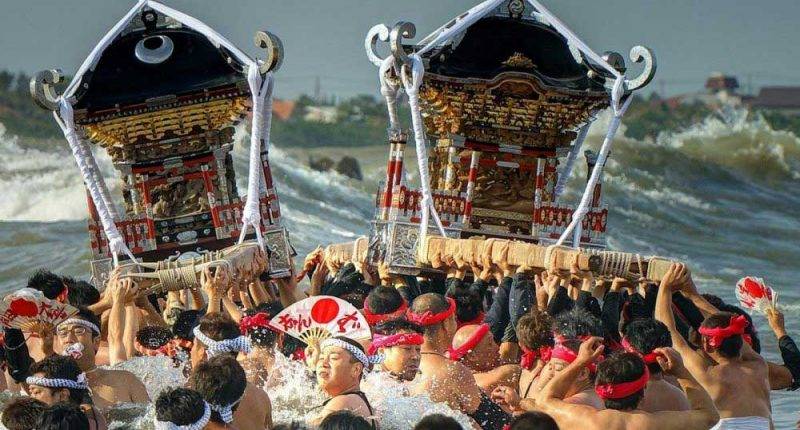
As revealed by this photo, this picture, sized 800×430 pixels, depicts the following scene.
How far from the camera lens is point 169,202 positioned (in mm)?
13312

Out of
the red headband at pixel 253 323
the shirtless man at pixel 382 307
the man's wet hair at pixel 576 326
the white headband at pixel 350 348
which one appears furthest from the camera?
the red headband at pixel 253 323

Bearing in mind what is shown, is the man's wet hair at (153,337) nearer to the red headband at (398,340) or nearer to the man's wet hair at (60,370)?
the red headband at (398,340)

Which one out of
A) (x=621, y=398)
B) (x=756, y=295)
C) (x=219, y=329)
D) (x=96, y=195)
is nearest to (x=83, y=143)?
(x=96, y=195)

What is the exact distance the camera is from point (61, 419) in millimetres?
6363

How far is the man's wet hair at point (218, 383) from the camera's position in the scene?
264 inches

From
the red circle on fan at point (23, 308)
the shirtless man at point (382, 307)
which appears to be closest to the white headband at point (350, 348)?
the shirtless man at point (382, 307)

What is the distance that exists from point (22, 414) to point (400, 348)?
2.08 metres

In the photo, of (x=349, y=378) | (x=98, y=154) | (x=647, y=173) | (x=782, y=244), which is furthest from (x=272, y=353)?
(x=647, y=173)

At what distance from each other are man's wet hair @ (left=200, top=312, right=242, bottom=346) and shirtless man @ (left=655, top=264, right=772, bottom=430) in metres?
2.18

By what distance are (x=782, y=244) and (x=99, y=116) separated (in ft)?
80.4

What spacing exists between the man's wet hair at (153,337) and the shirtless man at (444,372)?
8.29 feet

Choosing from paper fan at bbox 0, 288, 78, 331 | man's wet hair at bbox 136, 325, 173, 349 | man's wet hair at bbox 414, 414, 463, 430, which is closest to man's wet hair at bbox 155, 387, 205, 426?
man's wet hair at bbox 414, 414, 463, 430

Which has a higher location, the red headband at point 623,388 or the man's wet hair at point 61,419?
the red headband at point 623,388

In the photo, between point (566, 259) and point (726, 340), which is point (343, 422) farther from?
point (566, 259)
